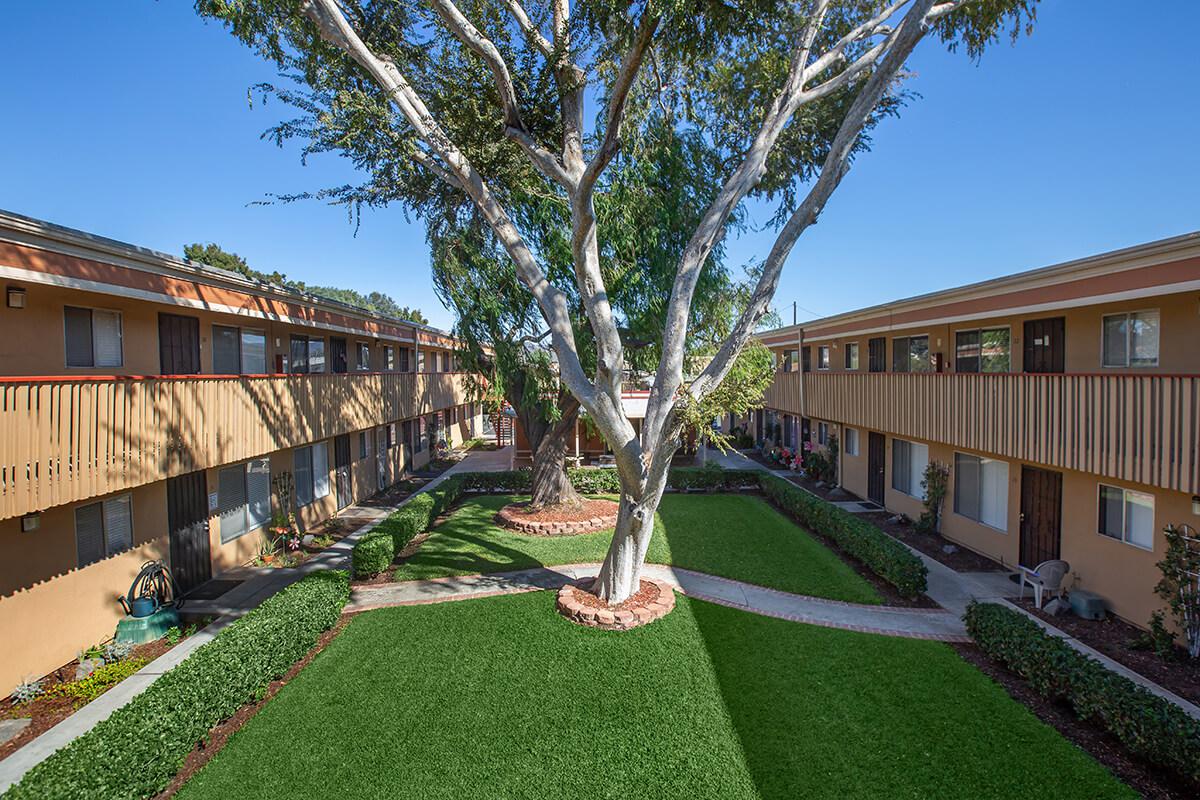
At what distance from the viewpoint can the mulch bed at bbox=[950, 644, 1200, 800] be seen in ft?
18.6

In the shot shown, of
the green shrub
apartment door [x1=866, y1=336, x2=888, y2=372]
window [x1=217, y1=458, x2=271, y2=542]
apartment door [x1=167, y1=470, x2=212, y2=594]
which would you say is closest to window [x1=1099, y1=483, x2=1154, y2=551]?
apartment door [x1=866, y1=336, x2=888, y2=372]

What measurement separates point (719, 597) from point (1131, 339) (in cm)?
846

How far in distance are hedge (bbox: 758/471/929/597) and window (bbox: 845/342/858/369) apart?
5.80 meters

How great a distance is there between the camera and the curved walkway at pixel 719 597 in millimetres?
9562

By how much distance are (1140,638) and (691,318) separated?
1014 cm

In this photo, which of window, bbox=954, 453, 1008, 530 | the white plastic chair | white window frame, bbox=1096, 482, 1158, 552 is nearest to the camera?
white window frame, bbox=1096, 482, 1158, 552

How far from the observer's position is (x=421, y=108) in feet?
29.4

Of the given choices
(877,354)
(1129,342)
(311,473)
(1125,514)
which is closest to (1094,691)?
(1125,514)

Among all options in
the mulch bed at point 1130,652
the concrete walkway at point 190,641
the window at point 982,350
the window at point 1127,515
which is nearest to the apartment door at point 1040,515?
the window at point 1127,515

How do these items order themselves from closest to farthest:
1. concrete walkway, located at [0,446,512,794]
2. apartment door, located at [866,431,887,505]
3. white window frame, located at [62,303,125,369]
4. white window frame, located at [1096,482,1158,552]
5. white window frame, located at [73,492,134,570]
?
Answer: concrete walkway, located at [0,446,512,794], white window frame, located at [62,303,125,369], white window frame, located at [73,492,134,570], white window frame, located at [1096,482,1158,552], apartment door, located at [866,431,887,505]

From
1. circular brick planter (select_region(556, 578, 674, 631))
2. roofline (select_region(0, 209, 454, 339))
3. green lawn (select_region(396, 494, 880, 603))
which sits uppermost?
roofline (select_region(0, 209, 454, 339))

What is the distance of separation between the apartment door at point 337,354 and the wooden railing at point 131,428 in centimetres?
355

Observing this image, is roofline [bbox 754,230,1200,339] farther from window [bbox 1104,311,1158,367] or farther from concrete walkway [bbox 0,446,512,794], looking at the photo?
concrete walkway [bbox 0,446,512,794]

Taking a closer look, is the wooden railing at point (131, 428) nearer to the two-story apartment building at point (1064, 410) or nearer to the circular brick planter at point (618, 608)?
the circular brick planter at point (618, 608)
